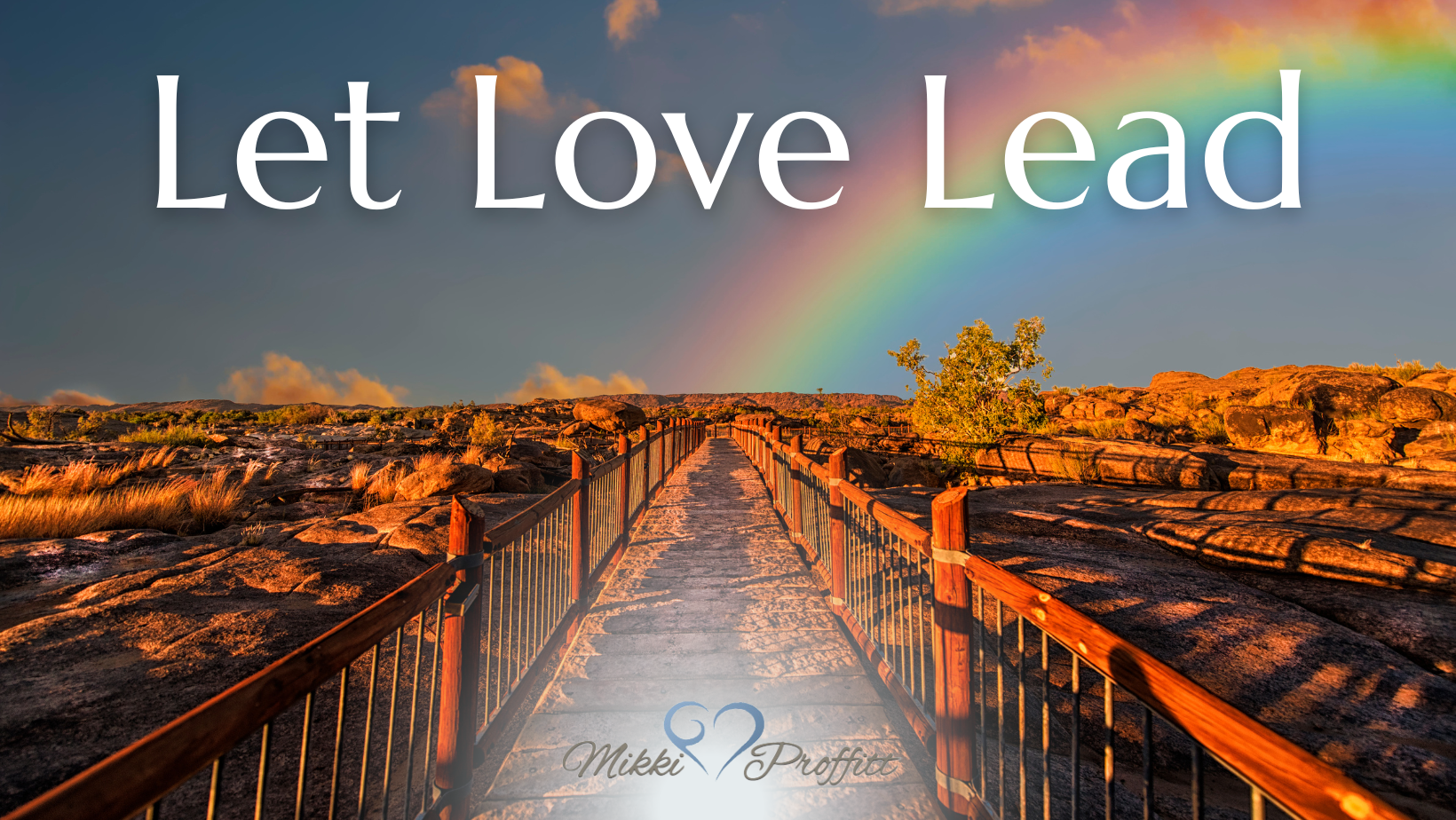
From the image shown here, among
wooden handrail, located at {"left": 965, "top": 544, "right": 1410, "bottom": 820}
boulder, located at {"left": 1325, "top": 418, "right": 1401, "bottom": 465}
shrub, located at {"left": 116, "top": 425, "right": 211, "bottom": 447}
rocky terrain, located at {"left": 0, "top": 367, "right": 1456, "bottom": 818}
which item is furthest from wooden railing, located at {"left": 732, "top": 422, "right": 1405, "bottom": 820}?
shrub, located at {"left": 116, "top": 425, "right": 211, "bottom": 447}

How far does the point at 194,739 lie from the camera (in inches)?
46.2

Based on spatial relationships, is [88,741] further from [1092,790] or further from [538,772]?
[1092,790]

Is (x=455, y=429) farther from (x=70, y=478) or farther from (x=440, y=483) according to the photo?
(x=440, y=483)

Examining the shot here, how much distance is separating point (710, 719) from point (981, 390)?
26260mm

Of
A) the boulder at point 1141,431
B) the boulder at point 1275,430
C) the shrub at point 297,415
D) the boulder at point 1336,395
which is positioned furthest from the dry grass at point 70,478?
the boulder at point 1336,395

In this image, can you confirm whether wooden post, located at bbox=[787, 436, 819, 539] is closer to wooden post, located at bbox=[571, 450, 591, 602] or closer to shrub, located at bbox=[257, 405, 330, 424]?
wooden post, located at bbox=[571, 450, 591, 602]

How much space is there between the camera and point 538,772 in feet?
9.73

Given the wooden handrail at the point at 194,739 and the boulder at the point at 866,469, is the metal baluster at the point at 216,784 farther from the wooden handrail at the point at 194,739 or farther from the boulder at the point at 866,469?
the boulder at the point at 866,469

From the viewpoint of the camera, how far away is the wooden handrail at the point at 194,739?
0.94 meters

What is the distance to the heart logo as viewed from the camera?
310 cm

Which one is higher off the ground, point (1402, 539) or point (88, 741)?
point (1402, 539)

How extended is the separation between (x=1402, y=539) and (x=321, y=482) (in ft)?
56.7

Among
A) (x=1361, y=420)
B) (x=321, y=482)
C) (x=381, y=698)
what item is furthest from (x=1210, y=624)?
(x=1361, y=420)

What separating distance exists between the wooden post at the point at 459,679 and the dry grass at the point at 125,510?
9.16 metres
